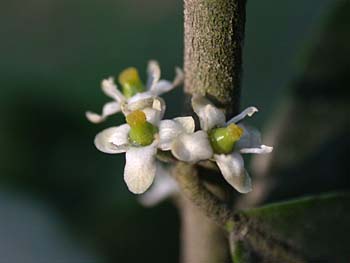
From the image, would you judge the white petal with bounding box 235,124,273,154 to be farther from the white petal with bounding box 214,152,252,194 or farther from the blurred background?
the blurred background

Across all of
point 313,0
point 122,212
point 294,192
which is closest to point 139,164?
point 294,192

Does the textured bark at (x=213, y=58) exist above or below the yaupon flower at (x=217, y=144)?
above

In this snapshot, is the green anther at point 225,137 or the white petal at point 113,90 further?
the white petal at point 113,90

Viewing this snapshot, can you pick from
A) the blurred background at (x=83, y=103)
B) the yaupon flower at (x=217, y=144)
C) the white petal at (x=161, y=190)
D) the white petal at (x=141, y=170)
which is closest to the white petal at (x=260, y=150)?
the yaupon flower at (x=217, y=144)

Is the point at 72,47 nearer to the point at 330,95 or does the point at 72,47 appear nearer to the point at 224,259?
the point at 330,95

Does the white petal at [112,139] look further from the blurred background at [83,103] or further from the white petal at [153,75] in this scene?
the blurred background at [83,103]

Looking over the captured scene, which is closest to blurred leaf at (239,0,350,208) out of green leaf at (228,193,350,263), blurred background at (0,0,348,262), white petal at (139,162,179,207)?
blurred background at (0,0,348,262)
